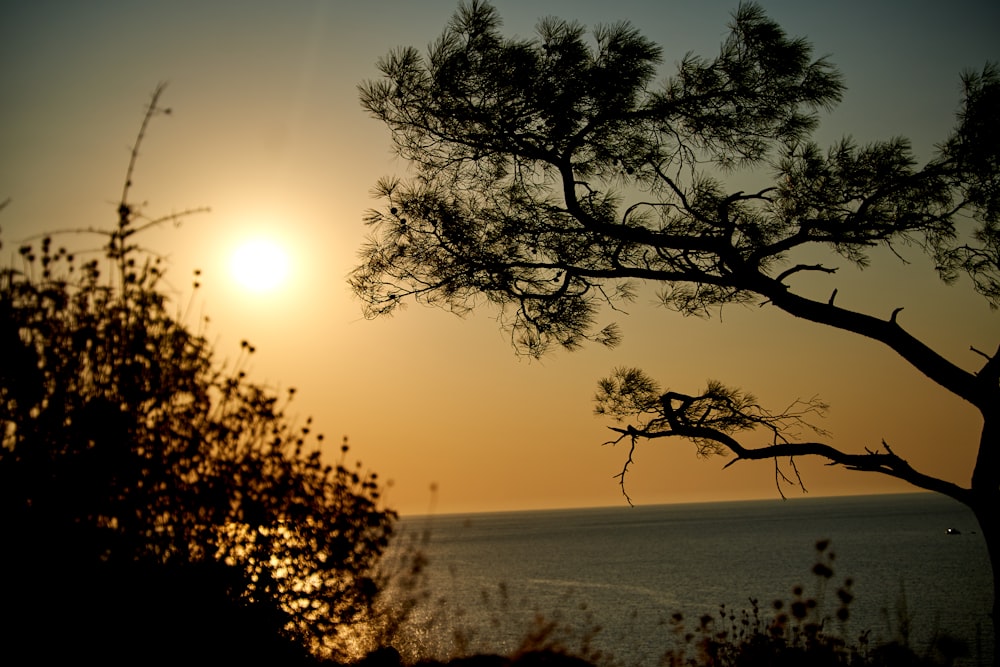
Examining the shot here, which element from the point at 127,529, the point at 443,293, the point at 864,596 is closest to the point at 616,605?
the point at 864,596

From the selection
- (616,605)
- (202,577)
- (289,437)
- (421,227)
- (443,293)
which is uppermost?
(421,227)

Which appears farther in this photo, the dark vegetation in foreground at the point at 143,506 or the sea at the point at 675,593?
the sea at the point at 675,593

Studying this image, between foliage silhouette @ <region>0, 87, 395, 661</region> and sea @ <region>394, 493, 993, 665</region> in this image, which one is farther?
sea @ <region>394, 493, 993, 665</region>

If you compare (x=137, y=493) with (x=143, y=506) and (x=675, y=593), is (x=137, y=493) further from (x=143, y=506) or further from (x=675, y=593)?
(x=675, y=593)

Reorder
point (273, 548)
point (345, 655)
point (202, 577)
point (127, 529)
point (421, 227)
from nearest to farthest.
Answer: point (127, 529)
point (202, 577)
point (273, 548)
point (345, 655)
point (421, 227)

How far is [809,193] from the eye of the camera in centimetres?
671

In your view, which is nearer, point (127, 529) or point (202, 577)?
point (127, 529)

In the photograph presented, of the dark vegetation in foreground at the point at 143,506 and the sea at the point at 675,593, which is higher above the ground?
the dark vegetation in foreground at the point at 143,506

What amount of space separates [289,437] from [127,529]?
0.97 metres

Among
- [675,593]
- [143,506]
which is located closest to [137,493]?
[143,506]

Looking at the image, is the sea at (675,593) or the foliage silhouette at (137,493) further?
the sea at (675,593)

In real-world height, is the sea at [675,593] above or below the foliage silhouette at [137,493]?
below

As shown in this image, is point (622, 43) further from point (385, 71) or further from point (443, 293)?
point (443, 293)

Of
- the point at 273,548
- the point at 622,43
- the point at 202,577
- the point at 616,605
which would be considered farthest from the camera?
the point at 616,605
